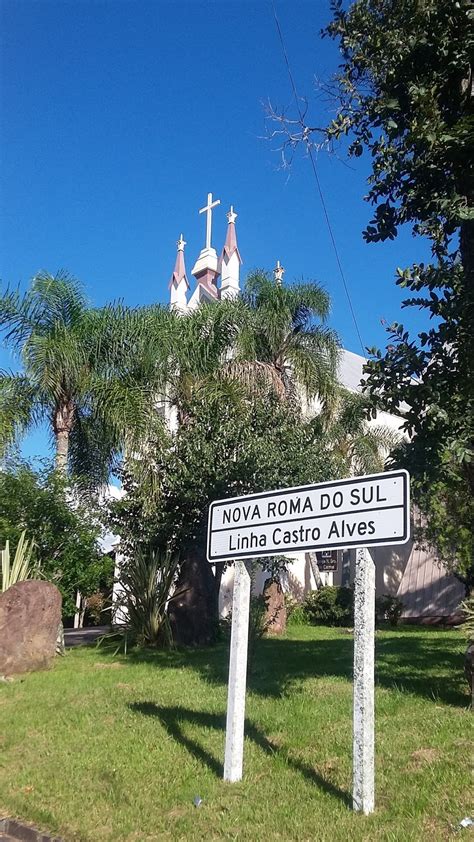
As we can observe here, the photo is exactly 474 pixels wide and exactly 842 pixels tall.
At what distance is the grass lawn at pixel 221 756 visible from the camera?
186 inches

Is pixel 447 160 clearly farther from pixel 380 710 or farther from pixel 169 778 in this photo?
pixel 169 778

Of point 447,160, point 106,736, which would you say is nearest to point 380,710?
point 106,736

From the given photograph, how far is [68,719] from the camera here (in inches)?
304

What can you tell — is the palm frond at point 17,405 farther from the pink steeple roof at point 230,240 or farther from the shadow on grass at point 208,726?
the pink steeple roof at point 230,240

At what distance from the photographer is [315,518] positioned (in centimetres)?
544

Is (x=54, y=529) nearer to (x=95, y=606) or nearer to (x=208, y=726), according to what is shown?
(x=208, y=726)

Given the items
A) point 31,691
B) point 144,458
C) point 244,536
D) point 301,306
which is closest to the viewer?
point 244,536

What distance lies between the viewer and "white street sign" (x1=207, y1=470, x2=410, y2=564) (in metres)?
4.91

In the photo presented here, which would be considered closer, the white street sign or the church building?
the white street sign

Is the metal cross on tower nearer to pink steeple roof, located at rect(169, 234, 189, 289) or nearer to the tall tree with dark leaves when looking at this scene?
pink steeple roof, located at rect(169, 234, 189, 289)

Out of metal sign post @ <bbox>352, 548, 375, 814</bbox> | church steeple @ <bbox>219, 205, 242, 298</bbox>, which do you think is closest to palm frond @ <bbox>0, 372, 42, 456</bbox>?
metal sign post @ <bbox>352, 548, 375, 814</bbox>

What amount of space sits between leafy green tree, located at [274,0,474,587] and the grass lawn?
2.20 meters

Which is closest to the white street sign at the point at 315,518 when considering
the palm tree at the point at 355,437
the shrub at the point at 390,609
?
the palm tree at the point at 355,437

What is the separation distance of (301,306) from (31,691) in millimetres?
11352
